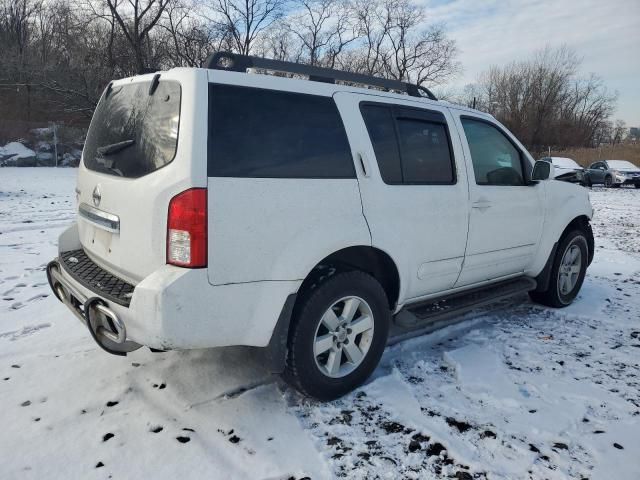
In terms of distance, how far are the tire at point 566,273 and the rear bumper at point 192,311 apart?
3253mm

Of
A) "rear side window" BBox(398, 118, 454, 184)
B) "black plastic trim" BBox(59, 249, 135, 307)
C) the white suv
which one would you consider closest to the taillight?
the white suv

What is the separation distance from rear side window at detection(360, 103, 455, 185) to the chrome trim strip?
1667mm

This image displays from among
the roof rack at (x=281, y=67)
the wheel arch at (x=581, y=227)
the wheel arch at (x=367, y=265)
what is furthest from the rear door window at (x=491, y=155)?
the wheel arch at (x=367, y=265)

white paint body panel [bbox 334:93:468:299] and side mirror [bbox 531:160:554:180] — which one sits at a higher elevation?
side mirror [bbox 531:160:554:180]

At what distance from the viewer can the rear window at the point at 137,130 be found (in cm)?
Answer: 242

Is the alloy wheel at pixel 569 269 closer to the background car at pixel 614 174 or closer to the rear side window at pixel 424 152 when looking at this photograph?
the rear side window at pixel 424 152

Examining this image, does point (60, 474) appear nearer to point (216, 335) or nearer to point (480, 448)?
point (216, 335)

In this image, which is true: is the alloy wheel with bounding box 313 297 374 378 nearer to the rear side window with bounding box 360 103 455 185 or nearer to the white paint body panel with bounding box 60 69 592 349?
the white paint body panel with bounding box 60 69 592 349

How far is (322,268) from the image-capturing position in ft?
9.39

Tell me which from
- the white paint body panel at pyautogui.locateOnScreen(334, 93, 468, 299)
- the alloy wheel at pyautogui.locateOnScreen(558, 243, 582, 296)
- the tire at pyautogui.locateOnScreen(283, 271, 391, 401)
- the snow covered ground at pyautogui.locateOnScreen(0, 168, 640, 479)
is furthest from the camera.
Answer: the alloy wheel at pyautogui.locateOnScreen(558, 243, 582, 296)

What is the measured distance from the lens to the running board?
331cm

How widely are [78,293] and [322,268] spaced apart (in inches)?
58.0

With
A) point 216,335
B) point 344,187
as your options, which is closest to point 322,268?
point 344,187

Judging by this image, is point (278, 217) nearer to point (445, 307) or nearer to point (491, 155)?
point (445, 307)
